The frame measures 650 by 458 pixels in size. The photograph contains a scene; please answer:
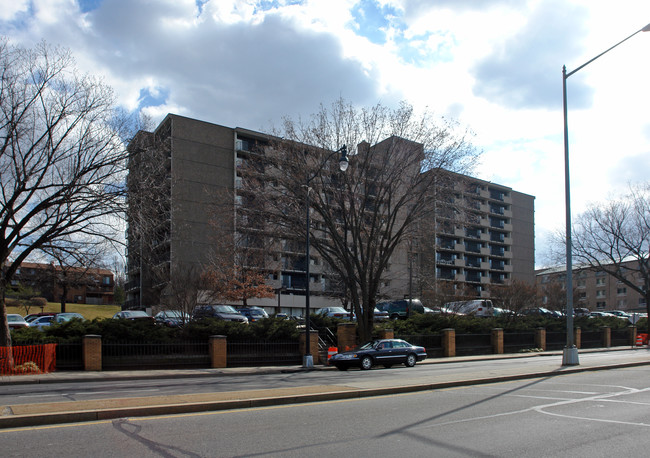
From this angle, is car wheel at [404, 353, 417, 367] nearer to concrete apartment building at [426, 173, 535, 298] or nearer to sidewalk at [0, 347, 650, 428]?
sidewalk at [0, 347, 650, 428]

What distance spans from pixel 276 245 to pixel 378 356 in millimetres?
8929

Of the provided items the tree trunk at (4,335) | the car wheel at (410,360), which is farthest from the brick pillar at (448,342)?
the tree trunk at (4,335)

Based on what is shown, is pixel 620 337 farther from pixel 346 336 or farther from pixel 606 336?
pixel 346 336

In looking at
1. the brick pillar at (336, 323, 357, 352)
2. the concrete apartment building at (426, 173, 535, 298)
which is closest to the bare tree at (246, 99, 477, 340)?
the brick pillar at (336, 323, 357, 352)

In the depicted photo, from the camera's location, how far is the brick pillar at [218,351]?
24.2 m

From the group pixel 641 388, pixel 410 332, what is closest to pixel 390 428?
pixel 641 388

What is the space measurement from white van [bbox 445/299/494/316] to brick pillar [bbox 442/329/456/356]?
15709 mm

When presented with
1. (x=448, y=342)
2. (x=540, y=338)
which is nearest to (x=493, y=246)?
(x=540, y=338)

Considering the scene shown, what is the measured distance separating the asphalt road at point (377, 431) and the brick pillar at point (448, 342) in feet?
69.5

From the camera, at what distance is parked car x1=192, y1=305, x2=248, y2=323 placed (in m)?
31.8

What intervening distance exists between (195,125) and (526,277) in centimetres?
6439

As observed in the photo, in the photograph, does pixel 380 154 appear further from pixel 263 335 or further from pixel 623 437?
pixel 623 437

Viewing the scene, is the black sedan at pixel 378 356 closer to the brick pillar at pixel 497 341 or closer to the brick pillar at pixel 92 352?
the brick pillar at pixel 92 352

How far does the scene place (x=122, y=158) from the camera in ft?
66.5
